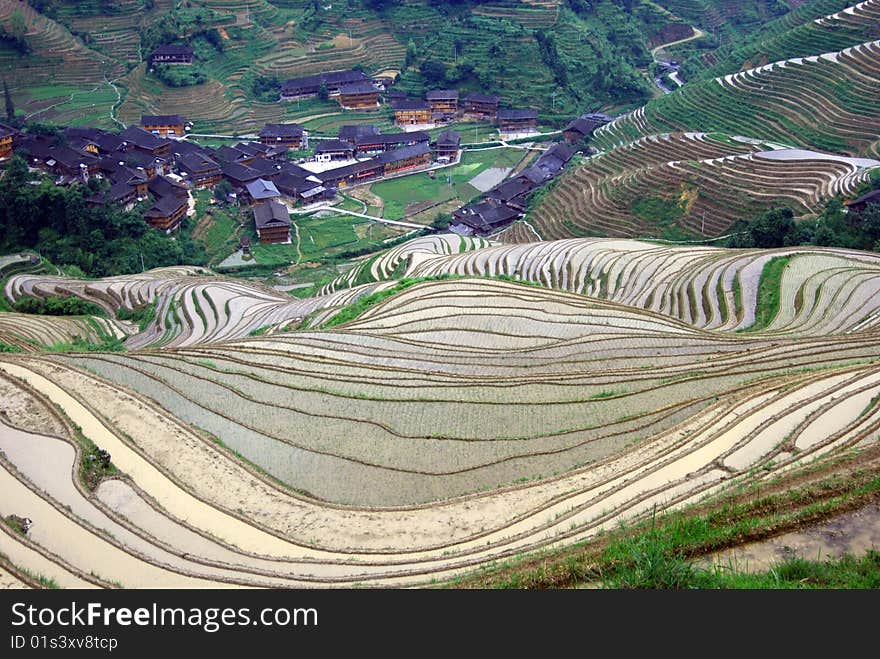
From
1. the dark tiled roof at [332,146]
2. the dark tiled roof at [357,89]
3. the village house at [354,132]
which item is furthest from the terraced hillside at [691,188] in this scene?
the dark tiled roof at [357,89]

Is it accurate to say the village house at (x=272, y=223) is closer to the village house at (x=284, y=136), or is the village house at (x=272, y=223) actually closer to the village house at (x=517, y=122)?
the village house at (x=284, y=136)

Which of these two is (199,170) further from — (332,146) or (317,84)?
(317,84)

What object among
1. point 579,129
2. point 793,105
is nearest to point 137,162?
point 579,129

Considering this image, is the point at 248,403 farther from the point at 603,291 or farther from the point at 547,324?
the point at 603,291

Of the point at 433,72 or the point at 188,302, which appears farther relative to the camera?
the point at 433,72

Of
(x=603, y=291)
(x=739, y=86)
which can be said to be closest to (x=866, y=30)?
(x=739, y=86)

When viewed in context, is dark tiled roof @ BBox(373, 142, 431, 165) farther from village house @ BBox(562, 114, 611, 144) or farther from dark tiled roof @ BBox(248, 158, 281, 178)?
village house @ BBox(562, 114, 611, 144)
